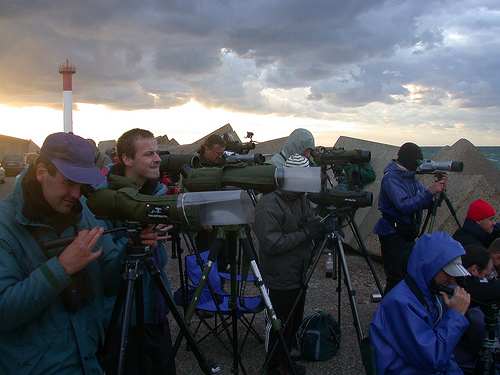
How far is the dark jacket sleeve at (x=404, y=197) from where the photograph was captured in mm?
4688

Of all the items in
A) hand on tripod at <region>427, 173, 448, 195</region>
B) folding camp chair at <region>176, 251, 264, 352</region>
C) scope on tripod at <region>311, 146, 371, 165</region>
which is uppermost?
scope on tripod at <region>311, 146, 371, 165</region>

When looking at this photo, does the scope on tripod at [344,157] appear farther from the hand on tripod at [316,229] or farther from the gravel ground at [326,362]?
the gravel ground at [326,362]

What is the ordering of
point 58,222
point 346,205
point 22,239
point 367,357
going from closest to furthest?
point 22,239
point 58,222
point 367,357
point 346,205

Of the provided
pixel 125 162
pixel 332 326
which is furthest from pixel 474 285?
pixel 125 162

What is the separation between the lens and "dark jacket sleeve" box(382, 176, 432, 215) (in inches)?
185

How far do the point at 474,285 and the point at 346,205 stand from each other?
107cm

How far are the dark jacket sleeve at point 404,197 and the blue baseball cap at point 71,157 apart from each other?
11.1 feet

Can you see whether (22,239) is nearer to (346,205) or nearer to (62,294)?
(62,294)

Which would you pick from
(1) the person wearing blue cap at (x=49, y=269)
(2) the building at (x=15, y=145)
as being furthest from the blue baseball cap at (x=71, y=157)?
(2) the building at (x=15, y=145)

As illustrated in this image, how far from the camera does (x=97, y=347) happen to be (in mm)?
2061

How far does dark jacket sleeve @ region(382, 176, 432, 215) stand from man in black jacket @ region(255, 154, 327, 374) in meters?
1.21

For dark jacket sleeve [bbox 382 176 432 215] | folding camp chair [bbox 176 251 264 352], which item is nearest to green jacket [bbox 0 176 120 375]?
folding camp chair [bbox 176 251 264 352]

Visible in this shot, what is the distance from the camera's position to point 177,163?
9.58 feet

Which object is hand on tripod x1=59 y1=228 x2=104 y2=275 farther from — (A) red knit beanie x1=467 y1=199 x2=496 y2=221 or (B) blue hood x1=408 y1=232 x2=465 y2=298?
(A) red knit beanie x1=467 y1=199 x2=496 y2=221
